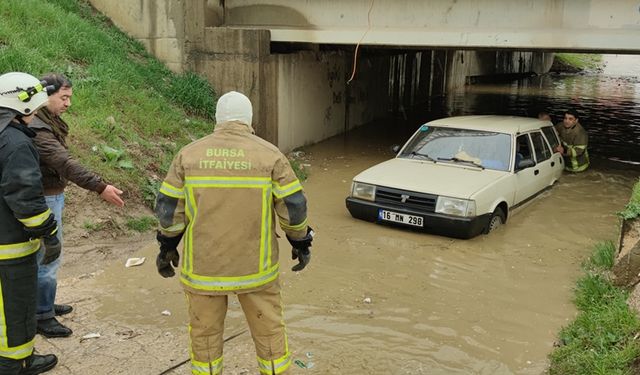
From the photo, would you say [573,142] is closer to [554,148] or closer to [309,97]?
[554,148]

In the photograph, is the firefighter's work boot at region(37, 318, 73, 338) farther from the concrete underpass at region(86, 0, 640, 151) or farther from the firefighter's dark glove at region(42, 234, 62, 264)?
the concrete underpass at region(86, 0, 640, 151)

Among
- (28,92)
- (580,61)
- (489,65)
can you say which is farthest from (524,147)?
(580,61)

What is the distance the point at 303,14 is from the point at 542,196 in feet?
18.8

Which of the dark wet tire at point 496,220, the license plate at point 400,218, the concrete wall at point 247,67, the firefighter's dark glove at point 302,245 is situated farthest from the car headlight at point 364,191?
the concrete wall at point 247,67

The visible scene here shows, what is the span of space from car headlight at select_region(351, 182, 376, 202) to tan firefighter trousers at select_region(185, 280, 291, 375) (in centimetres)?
410

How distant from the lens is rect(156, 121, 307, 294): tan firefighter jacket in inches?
130

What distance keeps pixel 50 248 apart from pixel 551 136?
8040 millimetres

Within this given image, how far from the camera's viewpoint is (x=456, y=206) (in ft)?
22.9

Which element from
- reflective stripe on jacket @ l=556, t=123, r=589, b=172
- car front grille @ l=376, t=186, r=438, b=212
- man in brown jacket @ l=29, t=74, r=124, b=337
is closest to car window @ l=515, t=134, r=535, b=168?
car front grille @ l=376, t=186, r=438, b=212

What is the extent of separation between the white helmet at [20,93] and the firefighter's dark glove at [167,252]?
3.79 ft

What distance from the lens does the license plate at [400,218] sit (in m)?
7.19

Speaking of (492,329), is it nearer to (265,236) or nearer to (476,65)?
(265,236)

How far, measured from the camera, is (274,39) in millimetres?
11688

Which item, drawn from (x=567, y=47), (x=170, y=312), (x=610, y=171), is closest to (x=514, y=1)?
(x=567, y=47)
